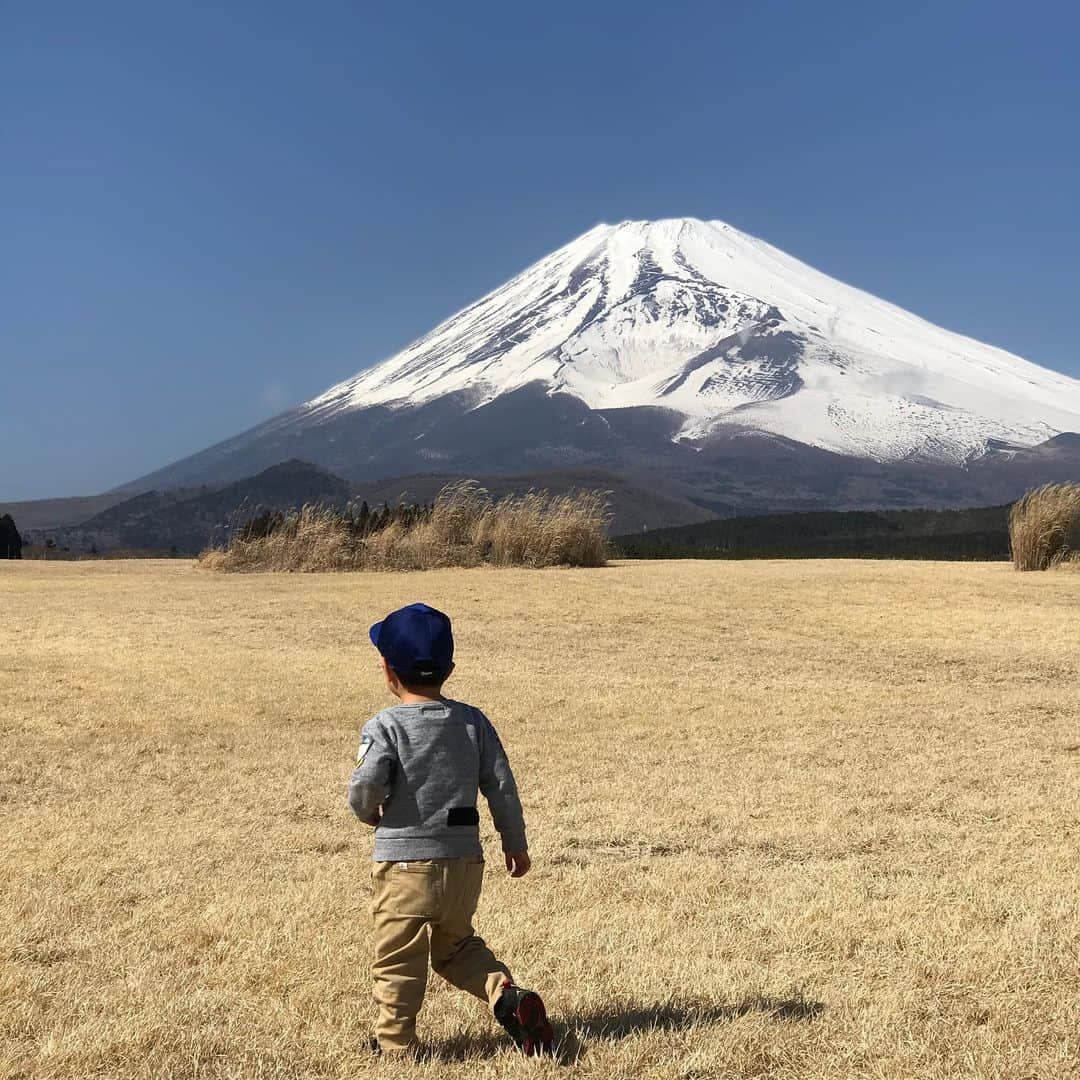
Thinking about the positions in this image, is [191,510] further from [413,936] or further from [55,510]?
[413,936]

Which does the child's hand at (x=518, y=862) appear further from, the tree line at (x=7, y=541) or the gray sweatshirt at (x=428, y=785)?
the tree line at (x=7, y=541)

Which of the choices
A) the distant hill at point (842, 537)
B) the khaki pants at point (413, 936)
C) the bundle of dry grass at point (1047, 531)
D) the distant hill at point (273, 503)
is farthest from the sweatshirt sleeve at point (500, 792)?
the distant hill at point (273, 503)

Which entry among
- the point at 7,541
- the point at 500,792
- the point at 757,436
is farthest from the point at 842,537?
the point at 757,436

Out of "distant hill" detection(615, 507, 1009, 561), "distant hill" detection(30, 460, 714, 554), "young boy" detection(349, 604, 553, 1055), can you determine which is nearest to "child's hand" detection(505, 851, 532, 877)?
"young boy" detection(349, 604, 553, 1055)

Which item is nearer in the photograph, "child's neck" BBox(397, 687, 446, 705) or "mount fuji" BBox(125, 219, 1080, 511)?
"child's neck" BBox(397, 687, 446, 705)

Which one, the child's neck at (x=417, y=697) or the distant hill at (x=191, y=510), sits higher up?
the distant hill at (x=191, y=510)

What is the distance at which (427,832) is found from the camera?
338 centimetres

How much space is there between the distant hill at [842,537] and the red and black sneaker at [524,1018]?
2141 centimetres

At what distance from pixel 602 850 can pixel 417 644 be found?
283 cm

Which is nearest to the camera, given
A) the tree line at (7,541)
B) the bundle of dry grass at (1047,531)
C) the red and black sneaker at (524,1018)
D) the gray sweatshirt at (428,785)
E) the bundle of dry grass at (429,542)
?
the red and black sneaker at (524,1018)

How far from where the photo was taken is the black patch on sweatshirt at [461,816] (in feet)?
11.2

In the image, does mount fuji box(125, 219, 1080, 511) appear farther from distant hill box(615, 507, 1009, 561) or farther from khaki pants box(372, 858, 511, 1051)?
khaki pants box(372, 858, 511, 1051)

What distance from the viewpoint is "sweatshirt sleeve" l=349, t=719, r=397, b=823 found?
3.37 m

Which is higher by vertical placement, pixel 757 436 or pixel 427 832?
pixel 757 436
